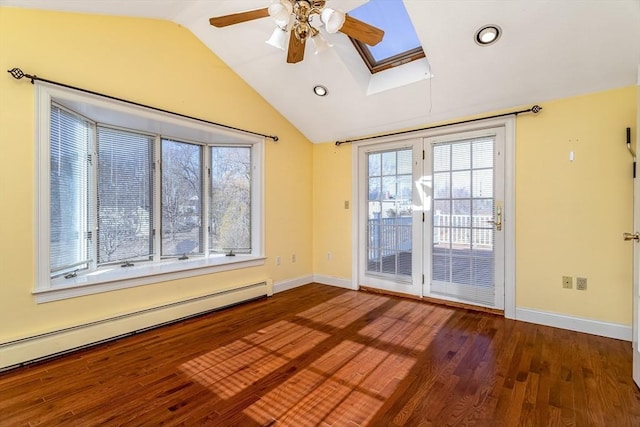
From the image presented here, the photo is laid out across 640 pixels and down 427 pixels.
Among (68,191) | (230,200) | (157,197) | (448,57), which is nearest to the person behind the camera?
(68,191)

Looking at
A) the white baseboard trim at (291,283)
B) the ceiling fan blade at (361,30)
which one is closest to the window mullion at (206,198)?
the white baseboard trim at (291,283)

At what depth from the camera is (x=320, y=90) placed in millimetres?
3572

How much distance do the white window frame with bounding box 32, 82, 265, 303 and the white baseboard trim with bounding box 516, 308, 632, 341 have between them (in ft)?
10.1

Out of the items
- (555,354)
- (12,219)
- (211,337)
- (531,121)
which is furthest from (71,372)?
(531,121)

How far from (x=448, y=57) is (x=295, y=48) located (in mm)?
1464

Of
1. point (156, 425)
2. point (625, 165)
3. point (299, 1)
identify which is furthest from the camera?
point (625, 165)

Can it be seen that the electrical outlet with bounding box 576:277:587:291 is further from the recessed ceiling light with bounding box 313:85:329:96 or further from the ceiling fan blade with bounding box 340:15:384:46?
the recessed ceiling light with bounding box 313:85:329:96

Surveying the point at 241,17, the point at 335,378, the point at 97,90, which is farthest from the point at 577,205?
the point at 97,90

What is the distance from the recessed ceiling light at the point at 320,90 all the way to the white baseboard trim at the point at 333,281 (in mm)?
2605

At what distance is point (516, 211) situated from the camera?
3055 mm

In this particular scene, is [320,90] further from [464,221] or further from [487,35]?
[464,221]

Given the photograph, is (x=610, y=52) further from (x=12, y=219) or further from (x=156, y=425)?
(x=12, y=219)

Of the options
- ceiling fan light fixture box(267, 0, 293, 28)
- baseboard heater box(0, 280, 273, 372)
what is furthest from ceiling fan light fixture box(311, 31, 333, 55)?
baseboard heater box(0, 280, 273, 372)

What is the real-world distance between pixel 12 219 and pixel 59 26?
1.52 meters
